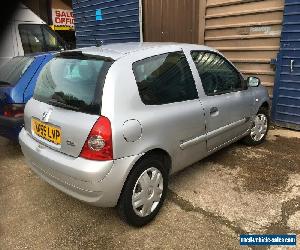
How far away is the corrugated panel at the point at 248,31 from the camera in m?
5.61

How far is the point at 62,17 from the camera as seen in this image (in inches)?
570

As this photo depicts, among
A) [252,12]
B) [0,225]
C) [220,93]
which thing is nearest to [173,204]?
[220,93]

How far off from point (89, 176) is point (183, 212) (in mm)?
1142

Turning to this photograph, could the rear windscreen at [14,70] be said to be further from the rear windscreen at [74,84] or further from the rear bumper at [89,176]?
the rear bumper at [89,176]

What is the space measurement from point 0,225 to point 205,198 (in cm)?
209

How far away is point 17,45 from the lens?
8.23 metres

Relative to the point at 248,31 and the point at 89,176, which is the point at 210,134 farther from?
the point at 248,31

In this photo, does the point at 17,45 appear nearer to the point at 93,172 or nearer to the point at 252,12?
the point at 252,12

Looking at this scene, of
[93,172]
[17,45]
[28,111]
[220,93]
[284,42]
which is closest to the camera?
[93,172]

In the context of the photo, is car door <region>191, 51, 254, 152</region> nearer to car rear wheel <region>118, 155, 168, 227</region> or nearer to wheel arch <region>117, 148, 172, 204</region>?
wheel arch <region>117, 148, 172, 204</region>

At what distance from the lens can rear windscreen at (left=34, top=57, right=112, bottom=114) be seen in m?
2.64

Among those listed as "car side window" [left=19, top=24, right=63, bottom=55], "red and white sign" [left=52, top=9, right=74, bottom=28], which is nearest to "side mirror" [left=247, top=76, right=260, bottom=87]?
"car side window" [left=19, top=24, right=63, bottom=55]

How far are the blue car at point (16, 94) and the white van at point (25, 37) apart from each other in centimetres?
380

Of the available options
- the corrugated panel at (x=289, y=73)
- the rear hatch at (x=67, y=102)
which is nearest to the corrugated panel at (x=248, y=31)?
the corrugated panel at (x=289, y=73)
